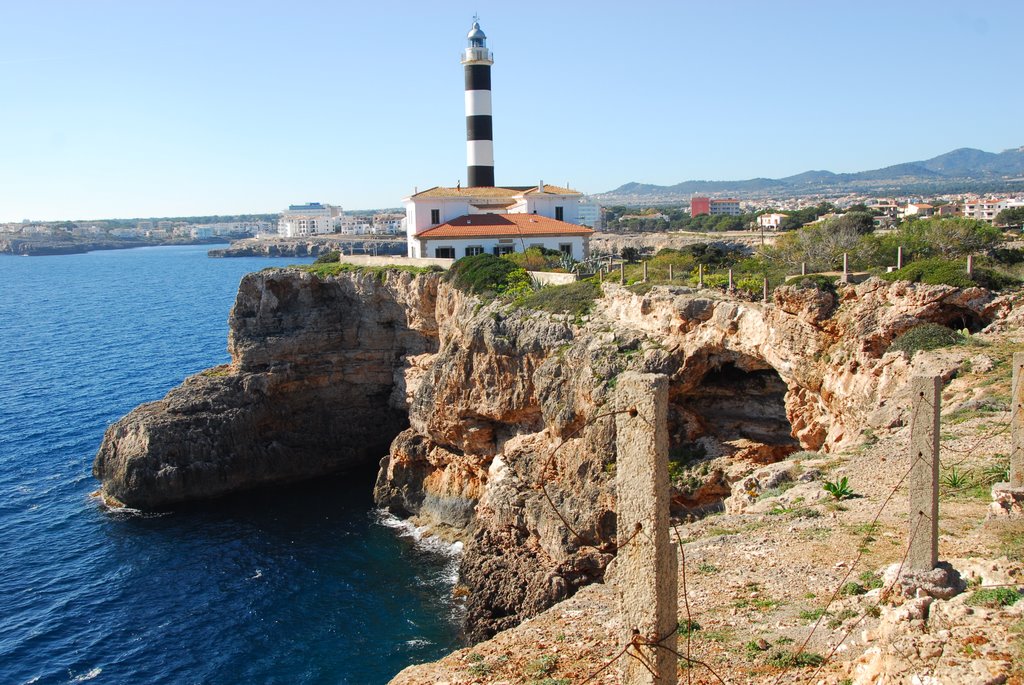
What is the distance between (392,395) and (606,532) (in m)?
19.7

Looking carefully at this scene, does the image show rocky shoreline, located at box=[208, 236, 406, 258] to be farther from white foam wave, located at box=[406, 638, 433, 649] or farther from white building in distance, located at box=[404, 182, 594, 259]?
white foam wave, located at box=[406, 638, 433, 649]

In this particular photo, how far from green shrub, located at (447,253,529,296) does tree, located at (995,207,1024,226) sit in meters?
28.0

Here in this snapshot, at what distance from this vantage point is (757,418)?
85.5ft

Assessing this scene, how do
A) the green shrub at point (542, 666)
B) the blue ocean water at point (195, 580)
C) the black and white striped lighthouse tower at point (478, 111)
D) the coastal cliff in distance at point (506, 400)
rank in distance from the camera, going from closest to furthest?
1. the green shrub at point (542, 666)
2. the coastal cliff in distance at point (506, 400)
3. the blue ocean water at point (195, 580)
4. the black and white striped lighthouse tower at point (478, 111)

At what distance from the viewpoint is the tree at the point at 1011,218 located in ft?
148

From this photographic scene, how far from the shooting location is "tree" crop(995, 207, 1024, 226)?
148 ft

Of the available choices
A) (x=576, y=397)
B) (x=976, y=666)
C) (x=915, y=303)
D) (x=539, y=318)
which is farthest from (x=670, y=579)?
(x=539, y=318)

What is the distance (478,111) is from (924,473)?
45.1 m

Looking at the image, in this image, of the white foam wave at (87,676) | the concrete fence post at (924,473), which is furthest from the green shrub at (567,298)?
the concrete fence post at (924,473)

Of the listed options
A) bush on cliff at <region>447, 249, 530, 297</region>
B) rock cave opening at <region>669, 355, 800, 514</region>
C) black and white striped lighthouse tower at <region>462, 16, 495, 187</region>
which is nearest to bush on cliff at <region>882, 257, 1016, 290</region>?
rock cave opening at <region>669, 355, 800, 514</region>

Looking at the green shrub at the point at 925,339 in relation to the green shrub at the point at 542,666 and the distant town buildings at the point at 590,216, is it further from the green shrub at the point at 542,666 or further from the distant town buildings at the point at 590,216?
the distant town buildings at the point at 590,216

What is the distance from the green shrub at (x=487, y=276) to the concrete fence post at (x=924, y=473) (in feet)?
80.1

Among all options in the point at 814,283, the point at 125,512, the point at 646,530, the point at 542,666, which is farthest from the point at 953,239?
the point at 125,512

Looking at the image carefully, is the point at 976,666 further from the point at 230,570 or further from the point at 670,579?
the point at 230,570
